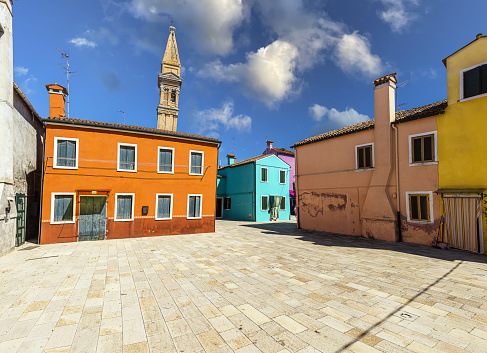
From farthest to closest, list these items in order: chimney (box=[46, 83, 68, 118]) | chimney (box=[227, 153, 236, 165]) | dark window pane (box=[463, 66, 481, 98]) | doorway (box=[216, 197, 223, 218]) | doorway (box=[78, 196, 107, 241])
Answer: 1. chimney (box=[227, 153, 236, 165])
2. doorway (box=[216, 197, 223, 218])
3. chimney (box=[46, 83, 68, 118])
4. doorway (box=[78, 196, 107, 241])
5. dark window pane (box=[463, 66, 481, 98])

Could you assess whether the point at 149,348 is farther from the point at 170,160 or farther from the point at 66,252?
the point at 170,160

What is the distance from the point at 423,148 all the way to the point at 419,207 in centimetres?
300

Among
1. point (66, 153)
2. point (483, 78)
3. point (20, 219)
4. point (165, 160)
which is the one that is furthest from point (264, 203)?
point (20, 219)

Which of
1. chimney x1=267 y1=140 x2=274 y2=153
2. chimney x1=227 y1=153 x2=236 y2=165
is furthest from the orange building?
chimney x1=267 y1=140 x2=274 y2=153

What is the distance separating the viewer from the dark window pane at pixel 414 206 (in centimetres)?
1147

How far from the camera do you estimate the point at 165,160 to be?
14234mm


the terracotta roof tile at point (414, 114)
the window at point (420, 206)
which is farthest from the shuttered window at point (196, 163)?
the window at point (420, 206)

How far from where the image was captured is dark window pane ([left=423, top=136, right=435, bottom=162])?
11109 millimetres

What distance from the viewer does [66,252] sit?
9445 millimetres

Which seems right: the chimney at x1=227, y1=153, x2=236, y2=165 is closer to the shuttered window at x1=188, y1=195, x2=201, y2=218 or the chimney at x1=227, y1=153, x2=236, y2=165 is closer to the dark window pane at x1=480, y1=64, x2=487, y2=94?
the shuttered window at x1=188, y1=195, x2=201, y2=218

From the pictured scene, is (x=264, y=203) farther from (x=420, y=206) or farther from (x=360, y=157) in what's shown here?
(x=420, y=206)

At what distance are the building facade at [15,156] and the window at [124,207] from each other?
13.2 ft

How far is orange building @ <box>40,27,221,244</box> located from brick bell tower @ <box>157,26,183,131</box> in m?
23.8

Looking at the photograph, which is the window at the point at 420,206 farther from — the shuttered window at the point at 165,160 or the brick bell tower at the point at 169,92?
the brick bell tower at the point at 169,92
